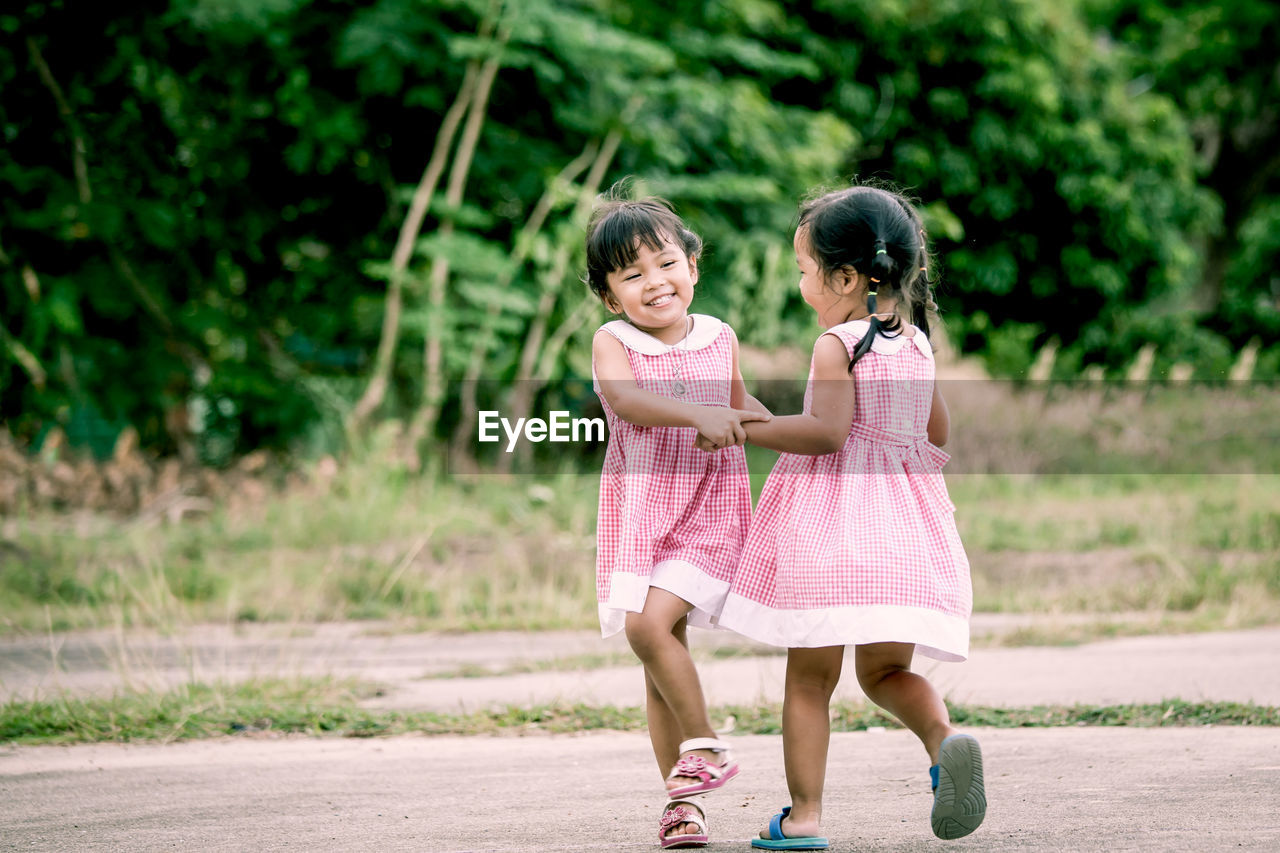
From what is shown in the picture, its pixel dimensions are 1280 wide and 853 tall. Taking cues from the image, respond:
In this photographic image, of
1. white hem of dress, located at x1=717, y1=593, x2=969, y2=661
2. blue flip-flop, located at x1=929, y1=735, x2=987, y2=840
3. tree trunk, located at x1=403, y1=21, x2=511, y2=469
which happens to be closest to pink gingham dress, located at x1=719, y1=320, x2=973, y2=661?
white hem of dress, located at x1=717, y1=593, x2=969, y2=661

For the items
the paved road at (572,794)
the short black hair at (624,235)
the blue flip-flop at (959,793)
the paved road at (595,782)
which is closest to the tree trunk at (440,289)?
the paved road at (595,782)

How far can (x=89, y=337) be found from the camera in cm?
977

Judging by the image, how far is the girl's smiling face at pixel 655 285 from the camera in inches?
127

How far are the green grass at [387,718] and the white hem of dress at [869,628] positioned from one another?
4.92 feet

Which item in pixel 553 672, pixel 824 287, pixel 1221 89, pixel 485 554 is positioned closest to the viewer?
pixel 824 287

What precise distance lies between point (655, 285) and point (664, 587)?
2.34 feet

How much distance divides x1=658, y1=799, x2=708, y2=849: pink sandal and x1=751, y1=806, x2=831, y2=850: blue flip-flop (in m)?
0.12

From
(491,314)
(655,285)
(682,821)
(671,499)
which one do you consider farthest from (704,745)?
(491,314)

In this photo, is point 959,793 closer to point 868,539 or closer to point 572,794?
point 868,539

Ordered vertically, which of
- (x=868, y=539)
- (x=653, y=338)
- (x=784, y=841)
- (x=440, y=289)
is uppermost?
(x=440, y=289)

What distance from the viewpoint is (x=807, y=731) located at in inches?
118

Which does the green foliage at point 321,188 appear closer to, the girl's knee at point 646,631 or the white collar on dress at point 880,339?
the white collar on dress at point 880,339

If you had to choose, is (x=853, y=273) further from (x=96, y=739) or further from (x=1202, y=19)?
(x=1202, y=19)

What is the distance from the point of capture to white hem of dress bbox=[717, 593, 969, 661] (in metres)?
2.88
